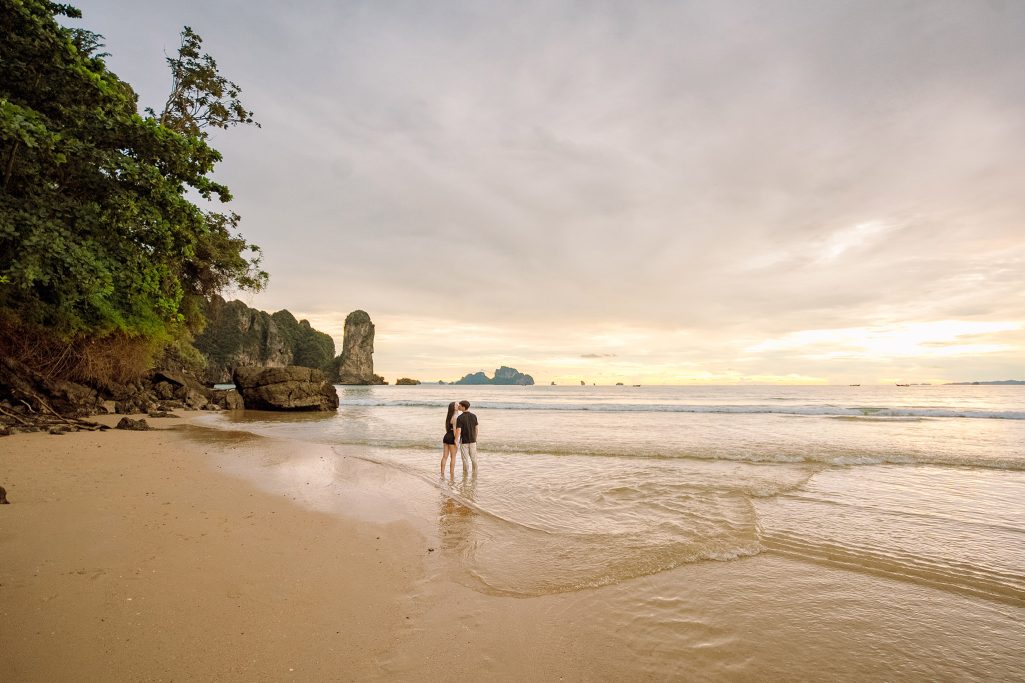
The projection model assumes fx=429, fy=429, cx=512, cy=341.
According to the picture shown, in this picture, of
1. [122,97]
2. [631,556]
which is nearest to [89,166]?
[122,97]

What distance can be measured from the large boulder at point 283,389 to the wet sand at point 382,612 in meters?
27.5

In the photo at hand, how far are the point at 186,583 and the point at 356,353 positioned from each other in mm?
127530

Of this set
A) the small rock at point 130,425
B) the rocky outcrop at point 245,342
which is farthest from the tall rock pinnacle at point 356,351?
the small rock at point 130,425

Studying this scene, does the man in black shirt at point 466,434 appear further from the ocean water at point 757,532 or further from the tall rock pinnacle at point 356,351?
the tall rock pinnacle at point 356,351

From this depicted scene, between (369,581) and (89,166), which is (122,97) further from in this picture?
(369,581)

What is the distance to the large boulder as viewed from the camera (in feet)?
107

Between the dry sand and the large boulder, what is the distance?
87.4ft

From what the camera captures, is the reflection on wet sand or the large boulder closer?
the reflection on wet sand

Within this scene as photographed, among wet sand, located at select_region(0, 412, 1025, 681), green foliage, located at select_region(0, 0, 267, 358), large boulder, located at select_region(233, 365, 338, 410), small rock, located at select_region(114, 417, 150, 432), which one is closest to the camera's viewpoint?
wet sand, located at select_region(0, 412, 1025, 681)

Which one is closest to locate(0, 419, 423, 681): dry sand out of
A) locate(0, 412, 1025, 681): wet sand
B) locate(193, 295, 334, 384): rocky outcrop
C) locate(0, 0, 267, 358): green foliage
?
locate(0, 412, 1025, 681): wet sand

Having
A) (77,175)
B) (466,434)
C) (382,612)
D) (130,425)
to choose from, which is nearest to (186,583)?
(382,612)

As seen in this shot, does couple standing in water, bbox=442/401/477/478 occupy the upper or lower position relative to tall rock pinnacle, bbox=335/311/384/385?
lower

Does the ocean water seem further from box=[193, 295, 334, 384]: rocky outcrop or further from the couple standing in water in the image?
box=[193, 295, 334, 384]: rocky outcrop

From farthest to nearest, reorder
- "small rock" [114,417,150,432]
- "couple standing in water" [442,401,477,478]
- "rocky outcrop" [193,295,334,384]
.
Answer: "rocky outcrop" [193,295,334,384]
"small rock" [114,417,150,432]
"couple standing in water" [442,401,477,478]
